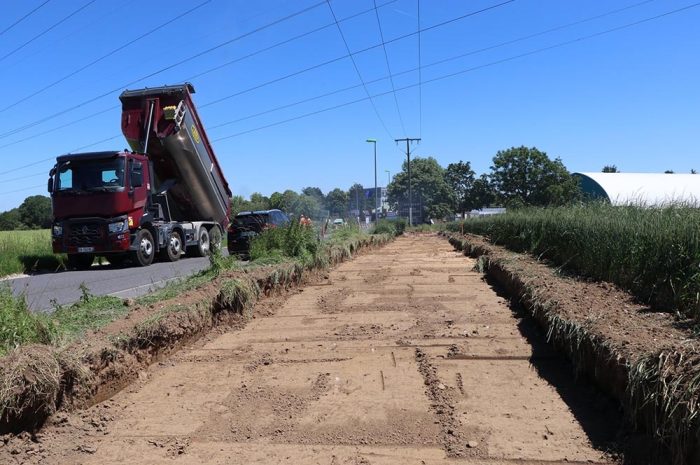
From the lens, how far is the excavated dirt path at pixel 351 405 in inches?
152

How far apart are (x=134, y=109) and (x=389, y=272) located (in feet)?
30.5

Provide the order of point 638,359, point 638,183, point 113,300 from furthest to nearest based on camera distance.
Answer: point 638,183 → point 113,300 → point 638,359

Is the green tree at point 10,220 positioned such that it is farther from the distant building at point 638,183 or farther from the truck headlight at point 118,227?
the distant building at point 638,183

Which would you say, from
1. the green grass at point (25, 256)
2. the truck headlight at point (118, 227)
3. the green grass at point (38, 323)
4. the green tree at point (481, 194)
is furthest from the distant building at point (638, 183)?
the green grass at point (38, 323)

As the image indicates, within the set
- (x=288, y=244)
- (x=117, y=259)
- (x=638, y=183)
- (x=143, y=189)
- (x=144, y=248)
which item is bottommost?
(x=117, y=259)

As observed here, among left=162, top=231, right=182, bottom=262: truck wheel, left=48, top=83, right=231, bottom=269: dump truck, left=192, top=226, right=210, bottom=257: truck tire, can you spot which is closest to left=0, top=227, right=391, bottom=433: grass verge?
left=48, top=83, right=231, bottom=269: dump truck

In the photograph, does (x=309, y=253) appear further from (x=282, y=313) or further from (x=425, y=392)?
(x=425, y=392)

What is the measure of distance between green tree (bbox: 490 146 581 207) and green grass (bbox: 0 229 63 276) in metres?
54.3

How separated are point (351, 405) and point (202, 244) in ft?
53.6

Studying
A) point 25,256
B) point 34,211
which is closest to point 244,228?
point 25,256

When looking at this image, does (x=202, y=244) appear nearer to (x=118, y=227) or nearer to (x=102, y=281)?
(x=118, y=227)

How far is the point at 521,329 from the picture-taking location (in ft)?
23.7

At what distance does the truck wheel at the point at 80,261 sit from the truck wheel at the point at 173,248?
2251 mm

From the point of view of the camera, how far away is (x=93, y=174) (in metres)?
15.5
